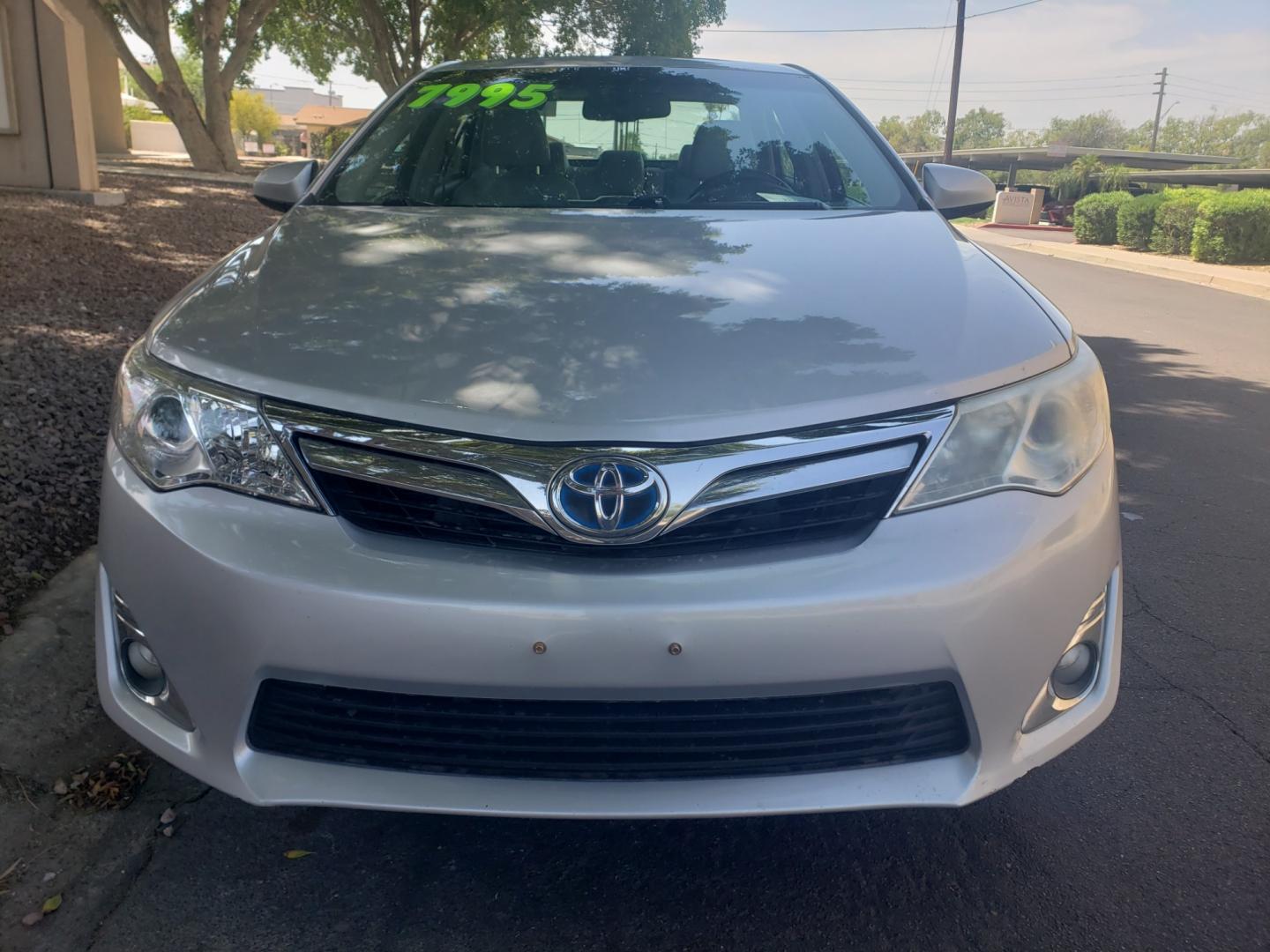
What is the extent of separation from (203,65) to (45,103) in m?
9.20

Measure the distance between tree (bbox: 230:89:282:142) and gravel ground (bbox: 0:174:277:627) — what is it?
5253cm

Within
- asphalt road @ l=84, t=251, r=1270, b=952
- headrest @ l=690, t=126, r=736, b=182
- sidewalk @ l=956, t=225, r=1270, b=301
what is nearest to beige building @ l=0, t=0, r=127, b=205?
headrest @ l=690, t=126, r=736, b=182

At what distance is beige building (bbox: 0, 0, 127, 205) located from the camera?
10.4 m

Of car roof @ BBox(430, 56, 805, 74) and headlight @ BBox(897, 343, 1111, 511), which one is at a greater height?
car roof @ BBox(430, 56, 805, 74)

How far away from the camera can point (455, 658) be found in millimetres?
1626

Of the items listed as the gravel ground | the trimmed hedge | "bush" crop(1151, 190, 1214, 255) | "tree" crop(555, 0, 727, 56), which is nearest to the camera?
the gravel ground

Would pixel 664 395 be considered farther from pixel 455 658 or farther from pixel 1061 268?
pixel 1061 268

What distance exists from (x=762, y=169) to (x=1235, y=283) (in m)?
13.8

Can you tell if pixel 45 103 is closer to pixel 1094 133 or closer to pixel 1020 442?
pixel 1020 442

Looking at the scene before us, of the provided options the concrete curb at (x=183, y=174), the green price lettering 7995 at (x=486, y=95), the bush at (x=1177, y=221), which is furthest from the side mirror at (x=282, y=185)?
the bush at (x=1177, y=221)

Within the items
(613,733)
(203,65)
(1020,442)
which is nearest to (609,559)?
(613,733)

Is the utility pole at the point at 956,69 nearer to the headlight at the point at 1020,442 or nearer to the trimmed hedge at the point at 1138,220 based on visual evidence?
the trimmed hedge at the point at 1138,220

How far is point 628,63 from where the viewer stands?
371 centimetres

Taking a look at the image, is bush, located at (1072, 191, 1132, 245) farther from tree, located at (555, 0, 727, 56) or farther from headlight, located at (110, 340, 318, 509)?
headlight, located at (110, 340, 318, 509)
